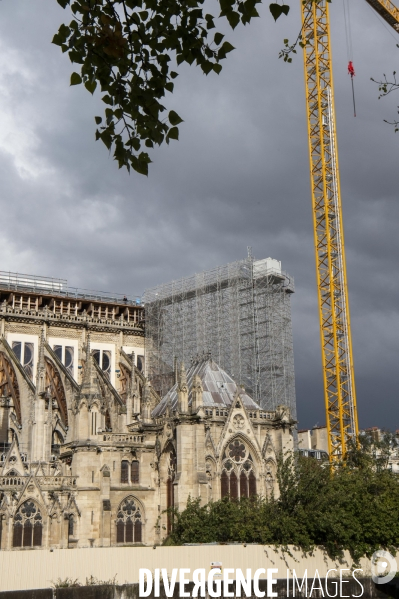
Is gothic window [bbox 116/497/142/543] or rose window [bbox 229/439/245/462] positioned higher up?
rose window [bbox 229/439/245/462]

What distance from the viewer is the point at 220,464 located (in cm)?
4450

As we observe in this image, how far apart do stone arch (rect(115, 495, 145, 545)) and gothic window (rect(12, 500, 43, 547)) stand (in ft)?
14.2

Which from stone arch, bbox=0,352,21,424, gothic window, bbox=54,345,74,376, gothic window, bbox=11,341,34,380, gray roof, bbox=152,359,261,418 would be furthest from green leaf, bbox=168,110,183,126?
gothic window, bbox=54,345,74,376

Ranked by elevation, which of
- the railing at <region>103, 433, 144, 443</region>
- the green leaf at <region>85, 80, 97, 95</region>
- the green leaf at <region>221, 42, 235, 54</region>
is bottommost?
the railing at <region>103, 433, 144, 443</region>

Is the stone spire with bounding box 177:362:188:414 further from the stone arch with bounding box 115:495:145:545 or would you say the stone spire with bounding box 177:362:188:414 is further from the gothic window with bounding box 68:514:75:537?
the gothic window with bounding box 68:514:75:537

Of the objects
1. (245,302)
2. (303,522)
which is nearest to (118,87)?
(303,522)

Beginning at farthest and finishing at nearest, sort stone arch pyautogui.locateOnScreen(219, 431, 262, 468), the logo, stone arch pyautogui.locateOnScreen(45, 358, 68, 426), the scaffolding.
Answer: the scaffolding → stone arch pyautogui.locateOnScreen(45, 358, 68, 426) → stone arch pyautogui.locateOnScreen(219, 431, 262, 468) → the logo

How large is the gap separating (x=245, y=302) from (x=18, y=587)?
40.5 meters

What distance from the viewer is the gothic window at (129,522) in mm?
44688

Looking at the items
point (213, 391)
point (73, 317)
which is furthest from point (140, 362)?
point (213, 391)

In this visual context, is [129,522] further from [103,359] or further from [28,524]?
[103,359]

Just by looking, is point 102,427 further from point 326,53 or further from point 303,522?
point 326,53

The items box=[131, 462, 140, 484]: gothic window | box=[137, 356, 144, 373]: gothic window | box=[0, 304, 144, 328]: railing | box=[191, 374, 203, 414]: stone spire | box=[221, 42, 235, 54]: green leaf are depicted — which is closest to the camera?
box=[221, 42, 235, 54]: green leaf

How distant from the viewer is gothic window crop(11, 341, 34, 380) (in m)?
64.8
